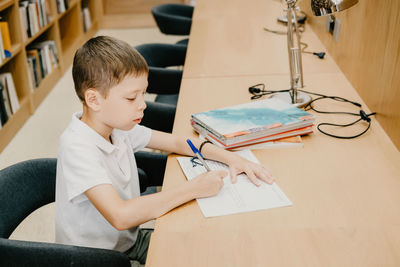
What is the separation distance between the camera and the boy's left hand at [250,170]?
4.02ft

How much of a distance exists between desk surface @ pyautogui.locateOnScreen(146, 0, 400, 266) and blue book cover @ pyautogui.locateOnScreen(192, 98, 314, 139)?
0.26ft

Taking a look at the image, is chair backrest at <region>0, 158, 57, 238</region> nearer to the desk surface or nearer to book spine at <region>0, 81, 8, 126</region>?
the desk surface

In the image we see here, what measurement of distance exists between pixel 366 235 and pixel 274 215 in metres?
0.22

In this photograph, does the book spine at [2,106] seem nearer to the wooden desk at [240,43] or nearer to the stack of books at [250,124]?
the wooden desk at [240,43]

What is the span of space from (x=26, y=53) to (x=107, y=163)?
2.68 m

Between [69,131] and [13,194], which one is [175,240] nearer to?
[69,131]

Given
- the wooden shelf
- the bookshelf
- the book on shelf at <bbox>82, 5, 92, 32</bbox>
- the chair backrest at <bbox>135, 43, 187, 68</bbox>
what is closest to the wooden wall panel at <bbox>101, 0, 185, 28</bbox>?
the book on shelf at <bbox>82, 5, 92, 32</bbox>

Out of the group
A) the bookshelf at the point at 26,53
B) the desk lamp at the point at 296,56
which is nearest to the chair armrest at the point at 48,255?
the desk lamp at the point at 296,56

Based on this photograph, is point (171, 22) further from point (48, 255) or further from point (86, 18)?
point (48, 255)

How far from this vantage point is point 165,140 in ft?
4.69

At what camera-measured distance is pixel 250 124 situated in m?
1.42

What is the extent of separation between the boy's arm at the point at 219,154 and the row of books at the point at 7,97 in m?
1.88

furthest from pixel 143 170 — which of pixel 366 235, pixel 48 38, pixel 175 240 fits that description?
pixel 48 38

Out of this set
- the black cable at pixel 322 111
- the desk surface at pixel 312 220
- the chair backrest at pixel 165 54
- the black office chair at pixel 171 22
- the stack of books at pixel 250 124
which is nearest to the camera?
the desk surface at pixel 312 220
